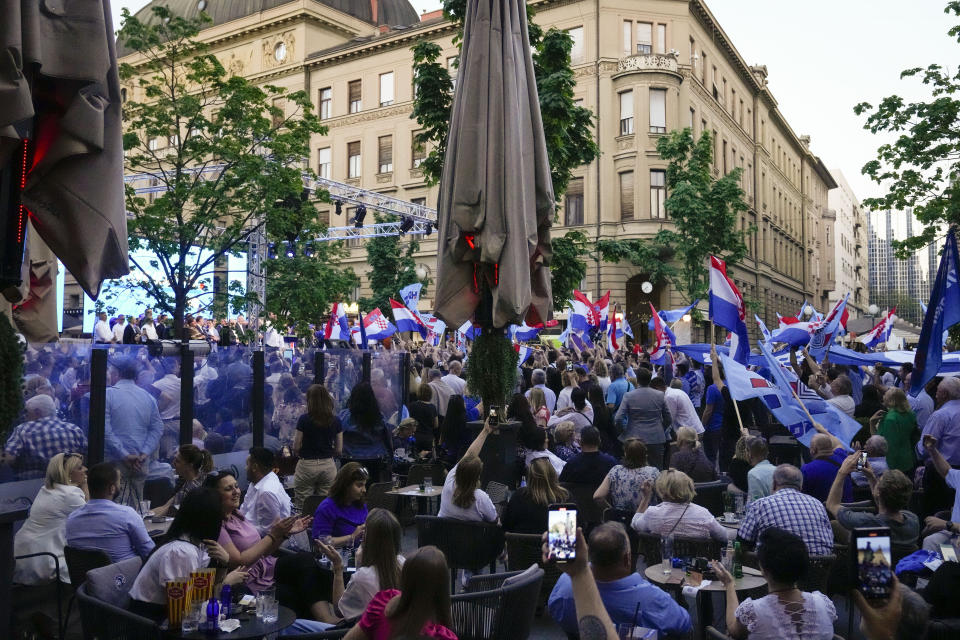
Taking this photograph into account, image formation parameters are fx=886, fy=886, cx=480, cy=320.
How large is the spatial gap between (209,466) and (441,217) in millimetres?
3616

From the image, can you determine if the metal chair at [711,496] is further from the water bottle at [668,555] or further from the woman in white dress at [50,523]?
the woman in white dress at [50,523]

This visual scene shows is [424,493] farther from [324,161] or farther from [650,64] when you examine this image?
[324,161]

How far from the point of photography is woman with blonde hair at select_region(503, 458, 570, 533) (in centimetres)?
743

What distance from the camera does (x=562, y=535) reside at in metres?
4.30

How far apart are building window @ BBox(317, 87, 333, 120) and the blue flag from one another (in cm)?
4592

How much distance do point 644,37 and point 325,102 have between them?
63.1ft

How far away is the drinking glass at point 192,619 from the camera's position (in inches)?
192

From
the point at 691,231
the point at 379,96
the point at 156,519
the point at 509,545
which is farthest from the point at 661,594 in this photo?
the point at 379,96

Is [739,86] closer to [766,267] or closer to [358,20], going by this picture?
[766,267]

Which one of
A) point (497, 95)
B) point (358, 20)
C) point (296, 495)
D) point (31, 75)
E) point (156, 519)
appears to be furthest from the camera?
point (358, 20)

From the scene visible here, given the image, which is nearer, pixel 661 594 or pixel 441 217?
pixel 661 594

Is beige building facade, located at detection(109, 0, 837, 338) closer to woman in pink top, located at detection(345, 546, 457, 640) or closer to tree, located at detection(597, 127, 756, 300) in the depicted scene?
tree, located at detection(597, 127, 756, 300)

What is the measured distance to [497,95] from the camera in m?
6.88

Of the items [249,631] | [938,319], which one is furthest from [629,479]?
[249,631]
